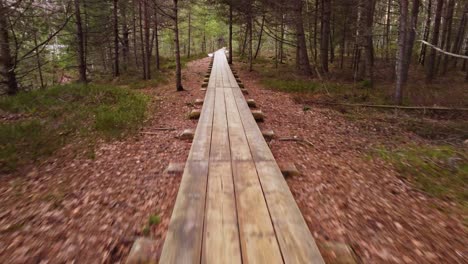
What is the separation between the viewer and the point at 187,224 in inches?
104

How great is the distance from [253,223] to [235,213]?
10.1 inches

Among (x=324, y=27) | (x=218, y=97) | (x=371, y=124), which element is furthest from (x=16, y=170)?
(x=324, y=27)

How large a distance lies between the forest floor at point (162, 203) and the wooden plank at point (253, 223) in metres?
0.80

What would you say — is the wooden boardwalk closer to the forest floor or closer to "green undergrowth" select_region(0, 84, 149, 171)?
the forest floor

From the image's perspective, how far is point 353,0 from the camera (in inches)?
623

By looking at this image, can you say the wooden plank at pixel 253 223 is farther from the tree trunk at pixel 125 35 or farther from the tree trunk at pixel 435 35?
the tree trunk at pixel 125 35

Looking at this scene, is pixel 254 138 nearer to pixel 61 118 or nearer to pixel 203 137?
pixel 203 137

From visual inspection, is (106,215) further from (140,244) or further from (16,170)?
(16,170)

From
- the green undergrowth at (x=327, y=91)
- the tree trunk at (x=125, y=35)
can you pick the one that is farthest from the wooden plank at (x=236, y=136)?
the tree trunk at (x=125, y=35)

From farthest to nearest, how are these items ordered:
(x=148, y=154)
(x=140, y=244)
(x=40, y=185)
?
(x=148, y=154) → (x=40, y=185) → (x=140, y=244)

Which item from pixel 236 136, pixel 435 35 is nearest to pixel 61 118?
pixel 236 136

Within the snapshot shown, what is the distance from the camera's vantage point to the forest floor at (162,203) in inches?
115

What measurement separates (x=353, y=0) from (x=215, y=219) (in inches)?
688

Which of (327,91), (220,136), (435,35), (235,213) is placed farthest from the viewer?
(435,35)
